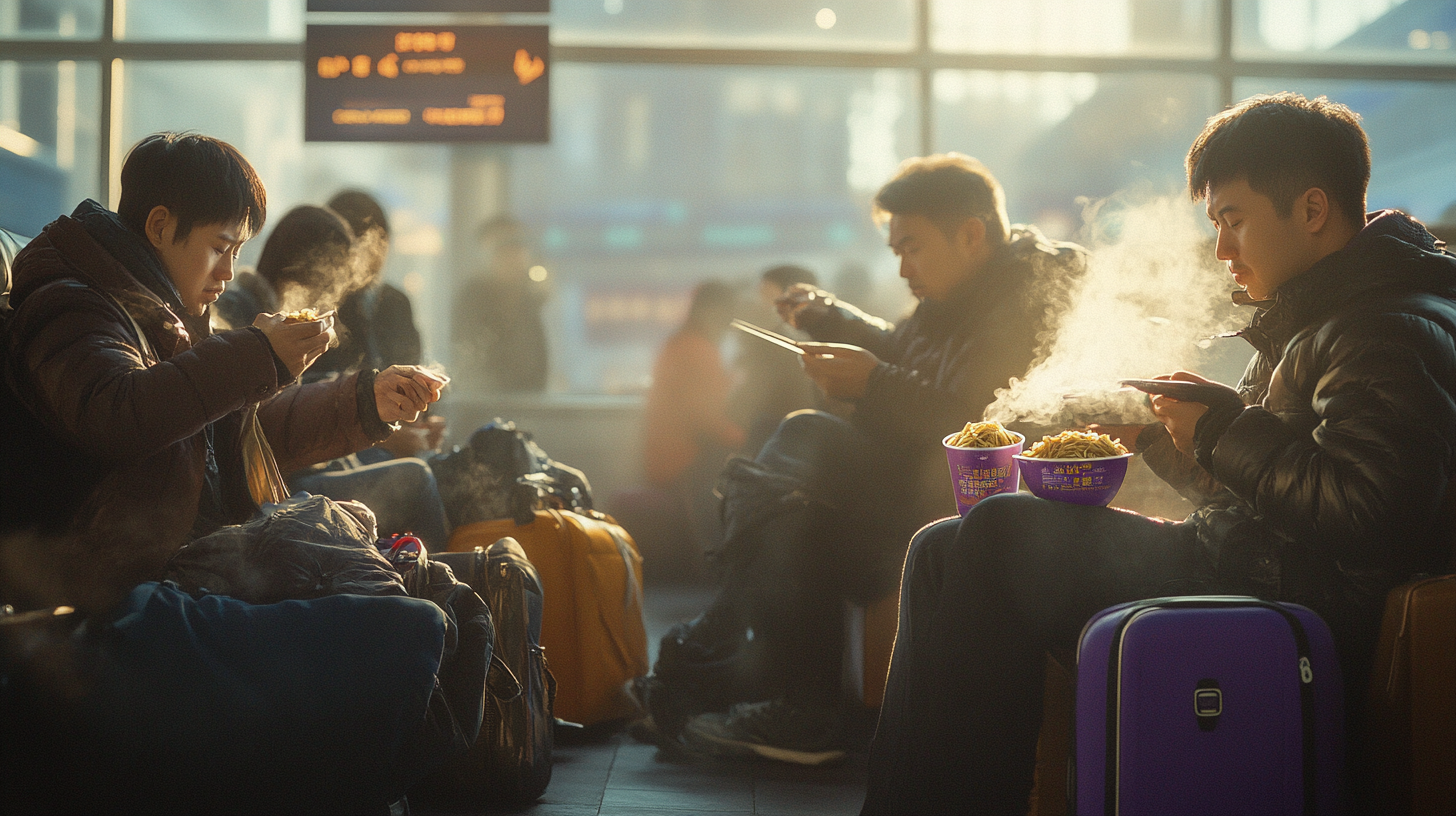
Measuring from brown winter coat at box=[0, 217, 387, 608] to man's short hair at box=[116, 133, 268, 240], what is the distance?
0.40 ft

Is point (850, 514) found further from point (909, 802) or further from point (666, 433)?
point (666, 433)

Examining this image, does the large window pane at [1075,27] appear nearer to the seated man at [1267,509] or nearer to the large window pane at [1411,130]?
the large window pane at [1411,130]

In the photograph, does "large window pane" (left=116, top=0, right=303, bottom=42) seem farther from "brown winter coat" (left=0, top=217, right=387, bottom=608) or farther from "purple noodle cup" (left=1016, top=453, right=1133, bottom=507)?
"purple noodle cup" (left=1016, top=453, right=1133, bottom=507)

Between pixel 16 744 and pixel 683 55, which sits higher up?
pixel 683 55

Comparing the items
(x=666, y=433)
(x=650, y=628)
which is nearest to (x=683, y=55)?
(x=666, y=433)

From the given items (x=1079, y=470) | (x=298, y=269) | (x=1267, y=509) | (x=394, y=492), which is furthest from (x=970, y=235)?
(x=298, y=269)

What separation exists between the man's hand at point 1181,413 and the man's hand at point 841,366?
3.11ft

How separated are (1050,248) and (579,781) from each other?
68.9 inches

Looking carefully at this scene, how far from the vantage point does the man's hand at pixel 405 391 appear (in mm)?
1929

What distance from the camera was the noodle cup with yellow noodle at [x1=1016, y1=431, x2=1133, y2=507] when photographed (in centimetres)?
151

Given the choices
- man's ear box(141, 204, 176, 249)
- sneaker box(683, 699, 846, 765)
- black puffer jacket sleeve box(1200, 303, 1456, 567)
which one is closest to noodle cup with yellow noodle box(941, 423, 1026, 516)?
black puffer jacket sleeve box(1200, 303, 1456, 567)

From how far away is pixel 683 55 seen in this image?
5.08m

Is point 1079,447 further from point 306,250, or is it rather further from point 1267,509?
point 306,250

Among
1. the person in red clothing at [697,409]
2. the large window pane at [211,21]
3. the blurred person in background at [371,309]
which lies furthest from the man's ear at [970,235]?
the large window pane at [211,21]
